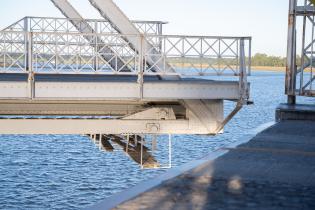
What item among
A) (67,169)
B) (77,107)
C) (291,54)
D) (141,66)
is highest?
(291,54)

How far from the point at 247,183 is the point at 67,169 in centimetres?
3271

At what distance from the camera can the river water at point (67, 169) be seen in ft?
99.1

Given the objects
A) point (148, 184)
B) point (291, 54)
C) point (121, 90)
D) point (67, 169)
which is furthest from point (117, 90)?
point (67, 169)

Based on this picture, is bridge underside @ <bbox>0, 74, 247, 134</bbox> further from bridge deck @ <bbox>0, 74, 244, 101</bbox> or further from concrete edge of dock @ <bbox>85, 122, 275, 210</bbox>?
concrete edge of dock @ <bbox>85, 122, 275, 210</bbox>

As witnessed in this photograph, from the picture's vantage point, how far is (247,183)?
239 inches

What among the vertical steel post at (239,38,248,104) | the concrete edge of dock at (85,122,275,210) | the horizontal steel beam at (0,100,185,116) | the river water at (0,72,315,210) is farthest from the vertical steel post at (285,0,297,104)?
the river water at (0,72,315,210)

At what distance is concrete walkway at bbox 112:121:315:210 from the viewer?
522 cm

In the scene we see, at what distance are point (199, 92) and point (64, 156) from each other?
28.6m

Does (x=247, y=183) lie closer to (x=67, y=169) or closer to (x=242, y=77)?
(x=242, y=77)

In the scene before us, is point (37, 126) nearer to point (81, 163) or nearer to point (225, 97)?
point (225, 97)

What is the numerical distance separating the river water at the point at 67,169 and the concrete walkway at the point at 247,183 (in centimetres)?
1619

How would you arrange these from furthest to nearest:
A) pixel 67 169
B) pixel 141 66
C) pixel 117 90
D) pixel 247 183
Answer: pixel 67 169 → pixel 141 66 → pixel 117 90 → pixel 247 183

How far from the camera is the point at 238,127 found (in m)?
59.2

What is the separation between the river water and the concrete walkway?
1619cm
